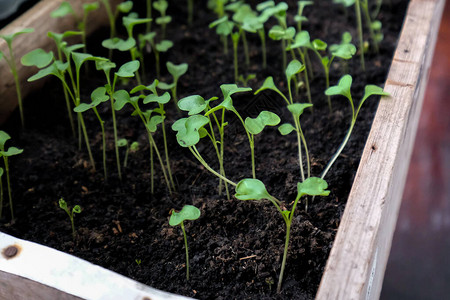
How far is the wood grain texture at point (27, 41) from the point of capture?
1.17m

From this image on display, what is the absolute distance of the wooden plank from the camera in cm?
70

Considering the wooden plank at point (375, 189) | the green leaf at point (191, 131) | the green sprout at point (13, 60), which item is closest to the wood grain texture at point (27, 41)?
the green sprout at point (13, 60)

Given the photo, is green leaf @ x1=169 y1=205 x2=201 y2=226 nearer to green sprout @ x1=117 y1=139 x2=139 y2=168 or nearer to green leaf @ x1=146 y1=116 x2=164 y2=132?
green leaf @ x1=146 y1=116 x2=164 y2=132

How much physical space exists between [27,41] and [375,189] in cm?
86

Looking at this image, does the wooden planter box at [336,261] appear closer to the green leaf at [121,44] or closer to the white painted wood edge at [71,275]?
the white painted wood edge at [71,275]

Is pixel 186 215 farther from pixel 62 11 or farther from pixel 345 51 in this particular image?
pixel 62 11

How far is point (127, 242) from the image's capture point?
957 mm

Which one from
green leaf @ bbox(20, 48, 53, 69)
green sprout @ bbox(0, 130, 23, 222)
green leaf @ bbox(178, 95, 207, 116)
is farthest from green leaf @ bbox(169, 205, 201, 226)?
green leaf @ bbox(20, 48, 53, 69)

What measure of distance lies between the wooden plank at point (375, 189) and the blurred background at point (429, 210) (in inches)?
30.4

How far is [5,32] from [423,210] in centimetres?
143

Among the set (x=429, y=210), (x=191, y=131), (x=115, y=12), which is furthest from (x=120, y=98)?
(x=429, y=210)

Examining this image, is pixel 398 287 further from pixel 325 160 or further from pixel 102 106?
pixel 102 106

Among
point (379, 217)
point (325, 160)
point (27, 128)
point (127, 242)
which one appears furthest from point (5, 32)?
point (379, 217)

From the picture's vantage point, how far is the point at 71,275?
72 centimetres
